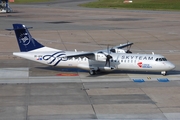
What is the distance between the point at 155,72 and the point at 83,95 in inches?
455

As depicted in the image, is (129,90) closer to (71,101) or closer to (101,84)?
(101,84)

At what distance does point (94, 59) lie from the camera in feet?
142

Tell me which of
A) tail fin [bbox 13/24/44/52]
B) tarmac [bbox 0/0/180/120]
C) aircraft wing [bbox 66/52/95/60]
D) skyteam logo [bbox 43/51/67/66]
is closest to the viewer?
tarmac [bbox 0/0/180/120]

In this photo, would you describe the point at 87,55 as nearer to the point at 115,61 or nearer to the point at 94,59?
the point at 94,59

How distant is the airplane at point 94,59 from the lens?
42594mm

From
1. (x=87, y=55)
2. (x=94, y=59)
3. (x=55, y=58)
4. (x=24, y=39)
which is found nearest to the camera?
(x=87, y=55)

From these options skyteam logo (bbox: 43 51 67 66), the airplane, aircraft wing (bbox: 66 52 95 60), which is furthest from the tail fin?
aircraft wing (bbox: 66 52 95 60)

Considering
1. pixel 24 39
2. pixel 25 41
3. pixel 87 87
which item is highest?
pixel 24 39

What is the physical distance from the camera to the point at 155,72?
4497 centimetres

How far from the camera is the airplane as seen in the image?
42594mm

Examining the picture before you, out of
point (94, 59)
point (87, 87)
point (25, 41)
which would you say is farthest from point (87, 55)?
point (25, 41)

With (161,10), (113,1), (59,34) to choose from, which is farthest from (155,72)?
(113,1)

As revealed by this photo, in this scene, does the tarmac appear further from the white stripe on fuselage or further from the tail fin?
the tail fin

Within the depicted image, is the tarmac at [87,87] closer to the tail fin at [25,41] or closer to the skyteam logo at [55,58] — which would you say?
the skyteam logo at [55,58]
